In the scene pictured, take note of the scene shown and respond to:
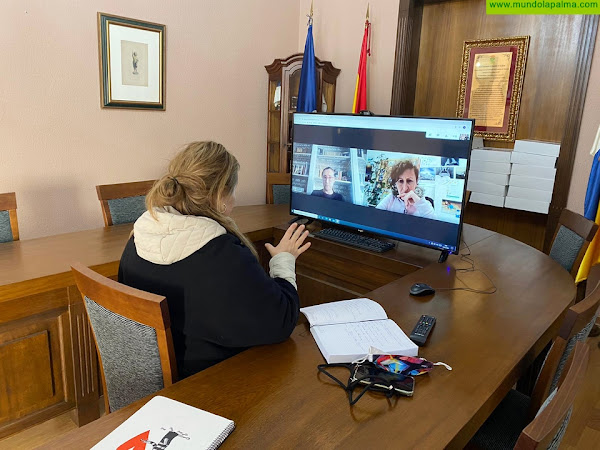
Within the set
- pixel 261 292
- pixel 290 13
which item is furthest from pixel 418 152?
pixel 290 13

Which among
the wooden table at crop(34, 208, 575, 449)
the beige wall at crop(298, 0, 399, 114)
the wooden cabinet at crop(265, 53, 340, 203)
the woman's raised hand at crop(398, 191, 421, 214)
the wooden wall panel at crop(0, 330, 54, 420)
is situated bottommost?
the wooden wall panel at crop(0, 330, 54, 420)

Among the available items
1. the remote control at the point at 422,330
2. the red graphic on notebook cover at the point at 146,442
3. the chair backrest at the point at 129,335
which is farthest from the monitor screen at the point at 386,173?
the red graphic on notebook cover at the point at 146,442

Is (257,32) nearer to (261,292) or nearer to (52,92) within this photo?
(52,92)

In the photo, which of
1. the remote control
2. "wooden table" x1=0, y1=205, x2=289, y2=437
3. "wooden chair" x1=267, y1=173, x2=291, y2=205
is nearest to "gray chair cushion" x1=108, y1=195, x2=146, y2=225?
"wooden table" x1=0, y1=205, x2=289, y2=437

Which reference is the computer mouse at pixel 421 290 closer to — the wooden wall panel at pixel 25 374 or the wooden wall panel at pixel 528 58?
the wooden wall panel at pixel 25 374

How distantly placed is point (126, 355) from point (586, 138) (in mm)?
3073

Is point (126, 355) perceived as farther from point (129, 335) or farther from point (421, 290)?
point (421, 290)

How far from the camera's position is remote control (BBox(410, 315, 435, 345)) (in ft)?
4.17

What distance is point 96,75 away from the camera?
9.84 ft

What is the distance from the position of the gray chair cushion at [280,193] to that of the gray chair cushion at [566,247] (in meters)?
1.69

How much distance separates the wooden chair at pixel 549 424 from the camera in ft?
2.11

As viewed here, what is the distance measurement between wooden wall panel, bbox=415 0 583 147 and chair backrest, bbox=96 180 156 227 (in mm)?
2348

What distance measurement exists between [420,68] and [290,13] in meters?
1.28

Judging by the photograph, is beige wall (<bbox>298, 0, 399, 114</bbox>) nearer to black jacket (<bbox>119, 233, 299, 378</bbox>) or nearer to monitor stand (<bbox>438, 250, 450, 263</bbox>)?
monitor stand (<bbox>438, 250, 450, 263</bbox>)
